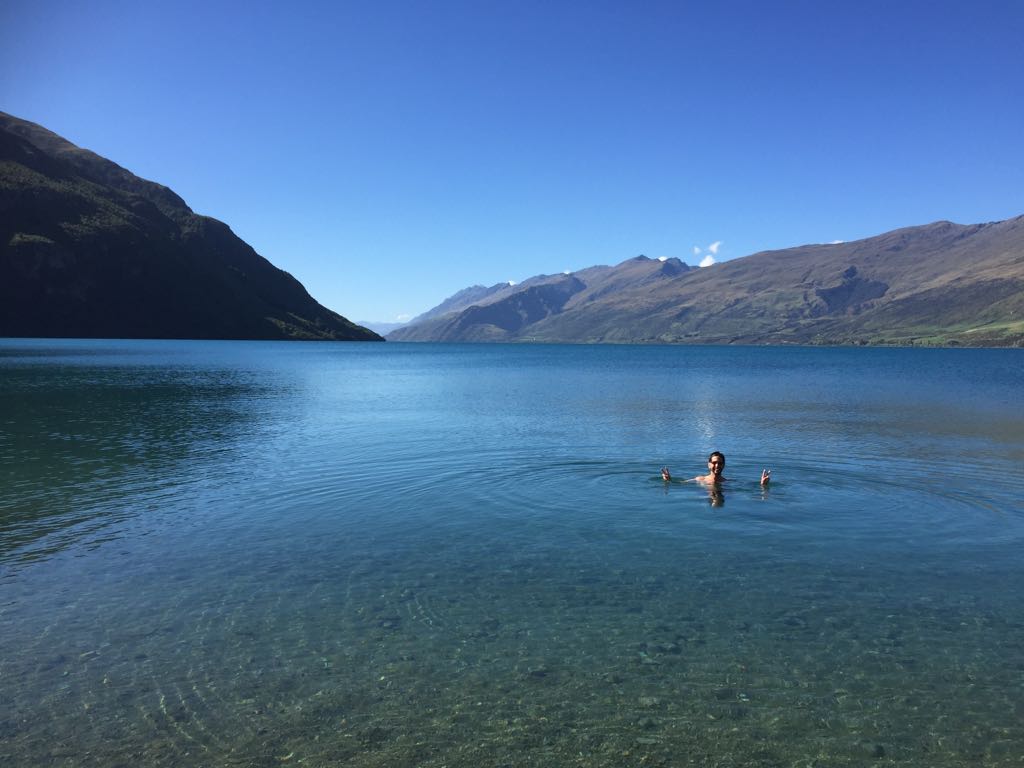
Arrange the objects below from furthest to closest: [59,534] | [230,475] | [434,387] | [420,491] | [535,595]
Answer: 1. [434,387]
2. [230,475]
3. [420,491]
4. [59,534]
5. [535,595]

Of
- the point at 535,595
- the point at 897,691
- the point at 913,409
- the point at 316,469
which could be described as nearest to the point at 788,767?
the point at 897,691

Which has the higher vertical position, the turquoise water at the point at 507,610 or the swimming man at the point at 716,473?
the swimming man at the point at 716,473

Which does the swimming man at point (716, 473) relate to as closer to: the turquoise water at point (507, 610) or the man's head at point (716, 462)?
the man's head at point (716, 462)

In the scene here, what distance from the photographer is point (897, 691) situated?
1238cm

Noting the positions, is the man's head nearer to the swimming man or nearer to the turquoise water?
the swimming man

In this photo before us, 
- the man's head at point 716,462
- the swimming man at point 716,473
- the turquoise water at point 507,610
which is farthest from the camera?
the man's head at point 716,462

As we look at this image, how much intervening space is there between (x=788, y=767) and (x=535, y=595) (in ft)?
25.3

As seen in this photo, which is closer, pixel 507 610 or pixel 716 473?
pixel 507 610

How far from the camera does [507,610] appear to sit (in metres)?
16.0

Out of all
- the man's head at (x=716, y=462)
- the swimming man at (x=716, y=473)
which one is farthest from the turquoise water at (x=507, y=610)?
the man's head at (x=716, y=462)

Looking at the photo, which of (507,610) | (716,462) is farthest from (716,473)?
(507,610)

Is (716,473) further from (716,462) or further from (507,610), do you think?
(507,610)

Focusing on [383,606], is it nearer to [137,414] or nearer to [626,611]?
[626,611]

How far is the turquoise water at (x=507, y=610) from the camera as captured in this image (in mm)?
11078
